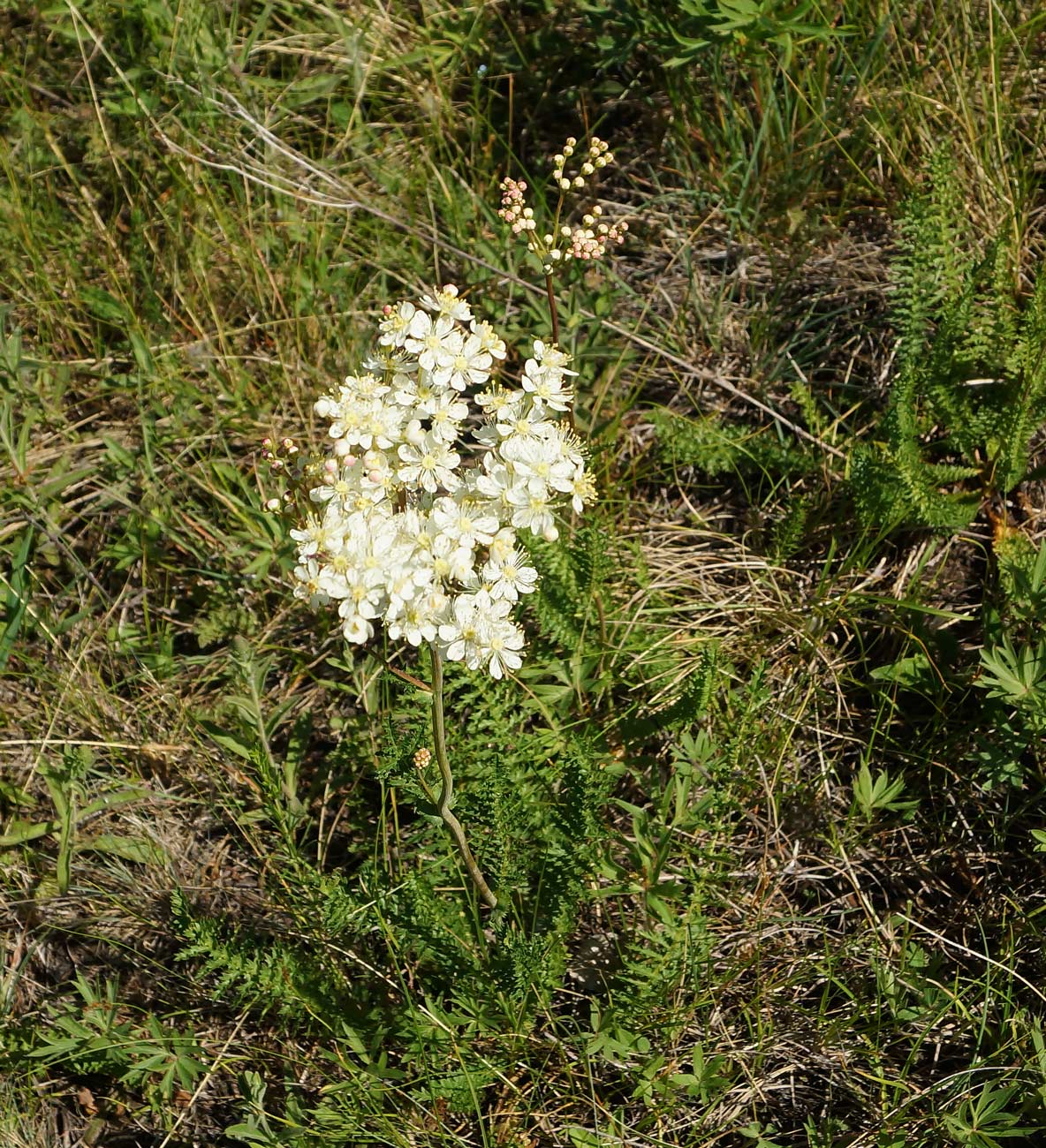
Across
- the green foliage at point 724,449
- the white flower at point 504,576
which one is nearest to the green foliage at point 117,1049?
the white flower at point 504,576

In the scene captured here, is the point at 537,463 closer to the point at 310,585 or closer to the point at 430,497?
the point at 430,497

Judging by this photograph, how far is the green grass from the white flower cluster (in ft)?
2.05

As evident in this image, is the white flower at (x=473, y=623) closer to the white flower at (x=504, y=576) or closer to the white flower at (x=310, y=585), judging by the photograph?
the white flower at (x=504, y=576)

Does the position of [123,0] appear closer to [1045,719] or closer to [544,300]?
[544,300]

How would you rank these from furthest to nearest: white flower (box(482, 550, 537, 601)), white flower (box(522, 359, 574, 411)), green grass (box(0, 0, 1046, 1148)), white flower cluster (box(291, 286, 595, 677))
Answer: green grass (box(0, 0, 1046, 1148)), white flower (box(522, 359, 574, 411)), white flower (box(482, 550, 537, 601)), white flower cluster (box(291, 286, 595, 677))

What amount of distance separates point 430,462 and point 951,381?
1.75 meters

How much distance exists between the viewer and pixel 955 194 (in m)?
3.08

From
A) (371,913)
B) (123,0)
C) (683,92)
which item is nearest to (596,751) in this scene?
(371,913)

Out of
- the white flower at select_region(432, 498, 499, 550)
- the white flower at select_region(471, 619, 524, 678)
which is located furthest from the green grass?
the white flower at select_region(432, 498, 499, 550)

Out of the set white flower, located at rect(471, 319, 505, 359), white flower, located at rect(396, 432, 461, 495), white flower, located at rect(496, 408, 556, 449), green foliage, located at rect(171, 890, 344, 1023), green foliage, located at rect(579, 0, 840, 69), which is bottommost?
green foliage, located at rect(171, 890, 344, 1023)

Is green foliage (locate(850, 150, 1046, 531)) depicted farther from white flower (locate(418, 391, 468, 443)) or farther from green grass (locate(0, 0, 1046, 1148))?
white flower (locate(418, 391, 468, 443))

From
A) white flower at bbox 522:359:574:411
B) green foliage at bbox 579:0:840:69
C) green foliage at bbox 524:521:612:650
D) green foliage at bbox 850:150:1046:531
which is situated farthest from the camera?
green foliage at bbox 579:0:840:69

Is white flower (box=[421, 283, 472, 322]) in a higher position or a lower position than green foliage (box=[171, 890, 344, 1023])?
higher

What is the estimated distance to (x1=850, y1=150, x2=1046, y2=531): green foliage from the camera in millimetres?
2814
